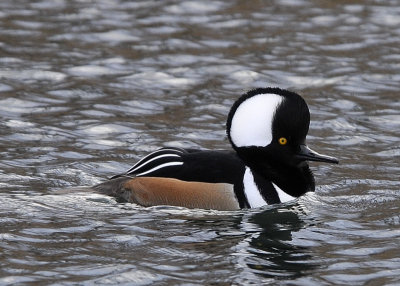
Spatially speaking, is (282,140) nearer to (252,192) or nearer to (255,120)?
(255,120)

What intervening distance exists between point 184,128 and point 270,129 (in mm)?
2647

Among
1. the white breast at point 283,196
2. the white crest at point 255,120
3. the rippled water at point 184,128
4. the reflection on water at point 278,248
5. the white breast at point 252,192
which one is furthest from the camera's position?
the white breast at point 283,196

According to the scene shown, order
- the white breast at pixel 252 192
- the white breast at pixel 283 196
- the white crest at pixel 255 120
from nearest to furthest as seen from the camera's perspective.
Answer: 1. the white crest at pixel 255 120
2. the white breast at pixel 252 192
3. the white breast at pixel 283 196

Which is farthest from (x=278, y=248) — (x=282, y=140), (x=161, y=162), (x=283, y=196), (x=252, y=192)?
(x=161, y=162)

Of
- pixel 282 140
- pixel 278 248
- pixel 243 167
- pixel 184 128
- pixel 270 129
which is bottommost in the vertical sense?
pixel 278 248

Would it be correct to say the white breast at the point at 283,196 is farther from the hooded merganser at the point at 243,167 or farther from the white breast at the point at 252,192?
the white breast at the point at 252,192

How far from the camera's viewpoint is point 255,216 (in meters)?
8.89

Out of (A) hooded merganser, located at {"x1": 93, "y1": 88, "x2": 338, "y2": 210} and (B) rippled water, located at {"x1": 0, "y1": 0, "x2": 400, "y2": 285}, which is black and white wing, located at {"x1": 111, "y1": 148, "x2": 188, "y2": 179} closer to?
(A) hooded merganser, located at {"x1": 93, "y1": 88, "x2": 338, "y2": 210}

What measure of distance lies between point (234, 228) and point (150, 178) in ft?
3.04

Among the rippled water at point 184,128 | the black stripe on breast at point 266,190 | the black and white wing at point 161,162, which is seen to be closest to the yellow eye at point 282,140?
the black stripe on breast at point 266,190

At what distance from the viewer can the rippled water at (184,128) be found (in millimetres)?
7672

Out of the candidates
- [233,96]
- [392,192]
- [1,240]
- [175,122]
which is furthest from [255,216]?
[233,96]

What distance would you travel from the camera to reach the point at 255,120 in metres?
8.93

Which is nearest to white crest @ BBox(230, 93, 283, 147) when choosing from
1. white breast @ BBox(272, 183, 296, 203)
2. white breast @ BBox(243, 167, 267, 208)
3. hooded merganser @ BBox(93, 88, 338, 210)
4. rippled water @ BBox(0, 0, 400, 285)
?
hooded merganser @ BBox(93, 88, 338, 210)
